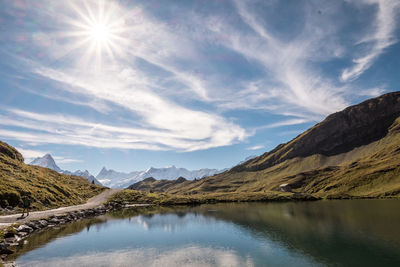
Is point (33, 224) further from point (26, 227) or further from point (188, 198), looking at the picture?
point (188, 198)

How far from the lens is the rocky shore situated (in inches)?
1812

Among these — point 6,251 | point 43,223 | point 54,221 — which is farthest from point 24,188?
point 6,251

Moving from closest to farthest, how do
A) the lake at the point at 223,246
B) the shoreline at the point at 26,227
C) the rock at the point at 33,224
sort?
the lake at the point at 223,246, the shoreline at the point at 26,227, the rock at the point at 33,224

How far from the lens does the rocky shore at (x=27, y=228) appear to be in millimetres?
46016

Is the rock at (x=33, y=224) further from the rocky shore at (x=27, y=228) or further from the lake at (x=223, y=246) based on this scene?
the lake at (x=223, y=246)

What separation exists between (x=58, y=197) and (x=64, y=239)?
194 feet

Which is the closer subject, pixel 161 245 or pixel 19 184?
pixel 161 245

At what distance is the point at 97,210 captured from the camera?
110 m

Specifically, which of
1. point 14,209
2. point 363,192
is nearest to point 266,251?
point 14,209

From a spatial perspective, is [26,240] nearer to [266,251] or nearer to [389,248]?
[266,251]

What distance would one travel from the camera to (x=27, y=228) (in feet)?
199

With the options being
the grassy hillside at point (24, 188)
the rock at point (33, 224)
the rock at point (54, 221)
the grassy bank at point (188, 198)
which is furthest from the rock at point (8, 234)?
the grassy bank at point (188, 198)

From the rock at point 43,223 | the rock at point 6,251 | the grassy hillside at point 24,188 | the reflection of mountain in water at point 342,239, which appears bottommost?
the reflection of mountain in water at point 342,239

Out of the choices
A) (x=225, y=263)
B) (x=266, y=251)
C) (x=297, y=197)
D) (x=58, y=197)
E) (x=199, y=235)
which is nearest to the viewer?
(x=225, y=263)
